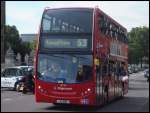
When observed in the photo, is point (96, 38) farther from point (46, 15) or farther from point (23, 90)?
point (23, 90)

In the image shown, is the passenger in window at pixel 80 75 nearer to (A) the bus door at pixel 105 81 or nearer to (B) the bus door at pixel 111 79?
(A) the bus door at pixel 105 81

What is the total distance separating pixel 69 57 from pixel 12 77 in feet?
50.4

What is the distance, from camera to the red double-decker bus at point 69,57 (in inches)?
679

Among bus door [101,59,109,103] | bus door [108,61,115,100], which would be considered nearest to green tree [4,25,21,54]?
bus door [108,61,115,100]

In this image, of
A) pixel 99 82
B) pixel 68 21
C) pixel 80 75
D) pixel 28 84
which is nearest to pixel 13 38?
pixel 28 84

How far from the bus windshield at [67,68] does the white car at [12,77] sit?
47.1ft

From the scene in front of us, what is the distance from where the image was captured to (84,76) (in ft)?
56.6

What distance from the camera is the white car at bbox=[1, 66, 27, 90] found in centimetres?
3191

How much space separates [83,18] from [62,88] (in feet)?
8.05

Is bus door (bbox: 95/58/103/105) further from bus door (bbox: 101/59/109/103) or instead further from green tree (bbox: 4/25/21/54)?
green tree (bbox: 4/25/21/54)

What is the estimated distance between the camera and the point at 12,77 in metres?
32.2

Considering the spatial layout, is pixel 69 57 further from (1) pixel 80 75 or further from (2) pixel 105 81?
(2) pixel 105 81

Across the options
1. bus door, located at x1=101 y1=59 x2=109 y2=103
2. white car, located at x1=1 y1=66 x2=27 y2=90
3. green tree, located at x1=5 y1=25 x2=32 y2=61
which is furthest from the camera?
green tree, located at x1=5 y1=25 x2=32 y2=61

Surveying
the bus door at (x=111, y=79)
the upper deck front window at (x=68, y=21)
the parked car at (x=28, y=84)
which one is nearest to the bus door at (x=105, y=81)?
the bus door at (x=111, y=79)
